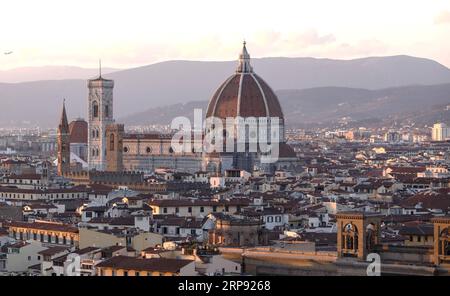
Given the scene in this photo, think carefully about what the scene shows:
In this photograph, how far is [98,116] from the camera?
125 metres

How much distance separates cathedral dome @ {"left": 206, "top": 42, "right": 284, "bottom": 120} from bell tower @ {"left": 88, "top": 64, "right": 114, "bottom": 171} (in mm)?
15211

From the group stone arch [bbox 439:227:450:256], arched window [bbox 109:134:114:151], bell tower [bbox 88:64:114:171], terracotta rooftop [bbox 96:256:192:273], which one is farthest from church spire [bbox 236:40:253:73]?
stone arch [bbox 439:227:450:256]

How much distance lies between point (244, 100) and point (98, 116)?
17458mm

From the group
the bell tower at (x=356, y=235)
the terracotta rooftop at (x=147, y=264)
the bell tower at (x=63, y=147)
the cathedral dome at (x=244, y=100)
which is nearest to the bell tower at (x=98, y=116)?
the bell tower at (x=63, y=147)

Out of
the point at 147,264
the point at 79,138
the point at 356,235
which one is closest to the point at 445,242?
the point at 356,235

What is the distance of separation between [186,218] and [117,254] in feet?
48.4

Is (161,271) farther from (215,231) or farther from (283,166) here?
(283,166)

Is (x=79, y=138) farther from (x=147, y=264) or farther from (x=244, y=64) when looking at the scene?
(x=147, y=264)

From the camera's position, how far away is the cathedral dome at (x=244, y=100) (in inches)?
5384

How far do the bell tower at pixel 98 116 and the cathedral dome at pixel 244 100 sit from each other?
15.2 meters

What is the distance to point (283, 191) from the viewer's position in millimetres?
84188

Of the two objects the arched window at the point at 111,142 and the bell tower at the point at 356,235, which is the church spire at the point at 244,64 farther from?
the bell tower at the point at 356,235

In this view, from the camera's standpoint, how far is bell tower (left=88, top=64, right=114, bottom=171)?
124 m
